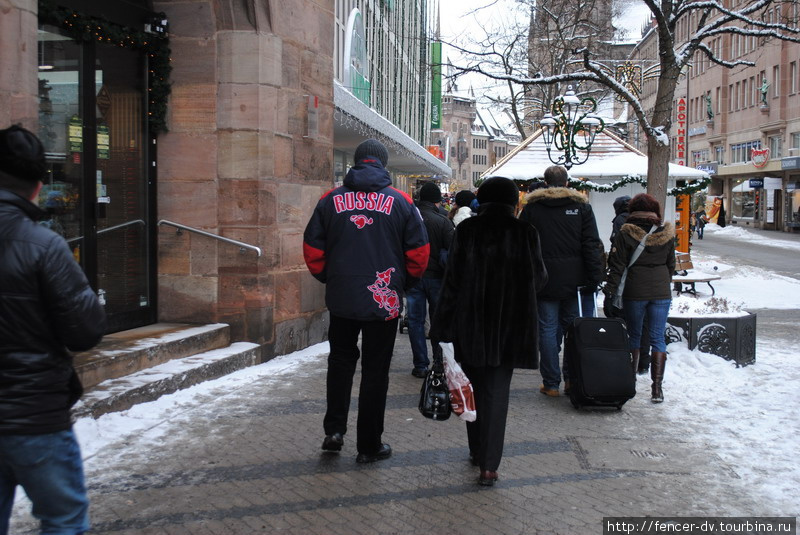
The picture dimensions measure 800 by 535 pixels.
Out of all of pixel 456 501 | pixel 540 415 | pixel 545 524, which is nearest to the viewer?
pixel 545 524

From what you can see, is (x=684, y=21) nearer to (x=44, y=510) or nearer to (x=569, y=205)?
(x=569, y=205)

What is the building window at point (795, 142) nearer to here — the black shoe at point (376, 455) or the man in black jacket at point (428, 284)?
the man in black jacket at point (428, 284)

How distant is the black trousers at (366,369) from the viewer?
4.98 metres

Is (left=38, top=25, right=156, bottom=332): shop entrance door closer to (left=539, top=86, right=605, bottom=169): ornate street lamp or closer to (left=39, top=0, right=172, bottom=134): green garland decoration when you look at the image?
(left=39, top=0, right=172, bottom=134): green garland decoration

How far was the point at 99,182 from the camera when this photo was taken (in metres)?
7.59

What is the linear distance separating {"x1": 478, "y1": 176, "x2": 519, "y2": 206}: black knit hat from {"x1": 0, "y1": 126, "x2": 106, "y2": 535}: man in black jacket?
8.87 feet

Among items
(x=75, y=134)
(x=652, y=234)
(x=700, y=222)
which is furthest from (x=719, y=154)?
(x=75, y=134)

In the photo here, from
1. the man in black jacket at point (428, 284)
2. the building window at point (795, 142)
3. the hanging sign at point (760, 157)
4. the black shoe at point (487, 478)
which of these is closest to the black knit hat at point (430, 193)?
the man in black jacket at point (428, 284)

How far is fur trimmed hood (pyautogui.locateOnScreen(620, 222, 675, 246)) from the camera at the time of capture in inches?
269

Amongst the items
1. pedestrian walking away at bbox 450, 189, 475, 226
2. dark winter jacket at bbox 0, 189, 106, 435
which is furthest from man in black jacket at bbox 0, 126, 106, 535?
pedestrian walking away at bbox 450, 189, 475, 226

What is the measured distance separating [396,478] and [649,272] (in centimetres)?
317

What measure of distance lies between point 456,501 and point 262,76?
5.31 meters

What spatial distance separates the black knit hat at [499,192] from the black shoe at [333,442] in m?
1.72

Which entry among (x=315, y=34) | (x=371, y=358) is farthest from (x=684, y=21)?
(x=371, y=358)
